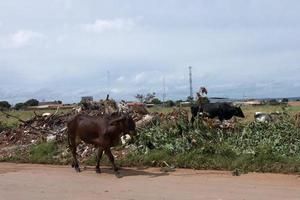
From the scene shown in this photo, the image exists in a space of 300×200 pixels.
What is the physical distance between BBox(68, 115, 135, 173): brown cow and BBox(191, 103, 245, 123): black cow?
471cm

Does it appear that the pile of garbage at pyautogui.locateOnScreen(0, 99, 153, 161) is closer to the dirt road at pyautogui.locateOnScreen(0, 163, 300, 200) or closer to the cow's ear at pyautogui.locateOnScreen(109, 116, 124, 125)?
the cow's ear at pyautogui.locateOnScreen(109, 116, 124, 125)

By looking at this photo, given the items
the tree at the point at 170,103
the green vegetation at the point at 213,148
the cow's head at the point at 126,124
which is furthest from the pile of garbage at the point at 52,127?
the tree at the point at 170,103

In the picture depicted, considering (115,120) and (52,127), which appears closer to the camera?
(115,120)

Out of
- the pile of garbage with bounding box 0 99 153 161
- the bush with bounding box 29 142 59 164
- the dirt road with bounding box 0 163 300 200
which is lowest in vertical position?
the dirt road with bounding box 0 163 300 200

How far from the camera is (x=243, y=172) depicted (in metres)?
12.0

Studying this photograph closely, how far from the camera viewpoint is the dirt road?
32.2 ft

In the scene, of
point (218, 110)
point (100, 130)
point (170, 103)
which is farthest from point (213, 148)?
point (170, 103)

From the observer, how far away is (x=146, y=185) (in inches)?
A: 430

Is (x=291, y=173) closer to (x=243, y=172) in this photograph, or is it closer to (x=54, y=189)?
(x=243, y=172)

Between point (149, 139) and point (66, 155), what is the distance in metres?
2.46

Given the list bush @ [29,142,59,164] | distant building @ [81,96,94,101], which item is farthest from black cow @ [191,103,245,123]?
bush @ [29,142,59,164]

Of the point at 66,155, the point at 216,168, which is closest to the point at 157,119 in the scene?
the point at 66,155

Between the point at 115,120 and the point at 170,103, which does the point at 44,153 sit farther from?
the point at 170,103

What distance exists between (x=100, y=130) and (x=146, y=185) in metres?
2.45
